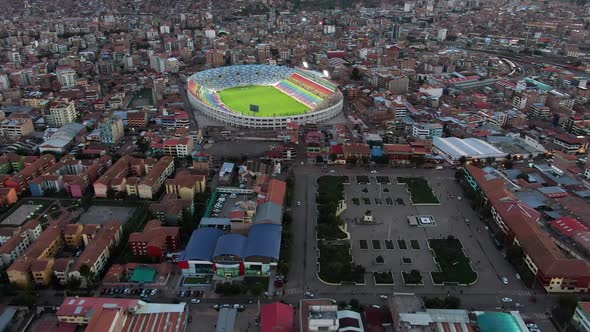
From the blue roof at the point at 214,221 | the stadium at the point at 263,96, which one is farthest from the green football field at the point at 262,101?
the blue roof at the point at 214,221

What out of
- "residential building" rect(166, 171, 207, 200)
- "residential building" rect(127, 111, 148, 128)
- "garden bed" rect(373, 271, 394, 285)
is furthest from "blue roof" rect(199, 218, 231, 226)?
"residential building" rect(127, 111, 148, 128)

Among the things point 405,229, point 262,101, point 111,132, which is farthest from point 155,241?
point 262,101

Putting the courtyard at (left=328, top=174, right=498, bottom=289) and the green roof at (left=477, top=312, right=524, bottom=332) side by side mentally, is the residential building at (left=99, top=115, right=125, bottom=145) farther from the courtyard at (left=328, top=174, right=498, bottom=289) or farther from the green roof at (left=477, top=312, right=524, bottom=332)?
the green roof at (left=477, top=312, right=524, bottom=332)

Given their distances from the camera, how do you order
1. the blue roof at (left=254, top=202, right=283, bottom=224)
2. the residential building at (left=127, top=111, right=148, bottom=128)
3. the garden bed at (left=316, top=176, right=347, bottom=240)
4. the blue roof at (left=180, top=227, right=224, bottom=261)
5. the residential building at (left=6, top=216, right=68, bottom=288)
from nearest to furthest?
the residential building at (left=6, top=216, right=68, bottom=288), the blue roof at (left=180, top=227, right=224, bottom=261), the blue roof at (left=254, top=202, right=283, bottom=224), the garden bed at (left=316, top=176, right=347, bottom=240), the residential building at (left=127, top=111, right=148, bottom=128)

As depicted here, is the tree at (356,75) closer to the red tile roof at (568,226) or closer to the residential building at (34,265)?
the red tile roof at (568,226)

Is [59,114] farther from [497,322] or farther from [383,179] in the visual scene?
[497,322]

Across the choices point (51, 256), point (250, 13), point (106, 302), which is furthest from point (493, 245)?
point (250, 13)

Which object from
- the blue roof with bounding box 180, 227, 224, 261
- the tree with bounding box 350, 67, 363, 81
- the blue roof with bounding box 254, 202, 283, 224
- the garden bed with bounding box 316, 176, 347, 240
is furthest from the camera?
the tree with bounding box 350, 67, 363, 81
